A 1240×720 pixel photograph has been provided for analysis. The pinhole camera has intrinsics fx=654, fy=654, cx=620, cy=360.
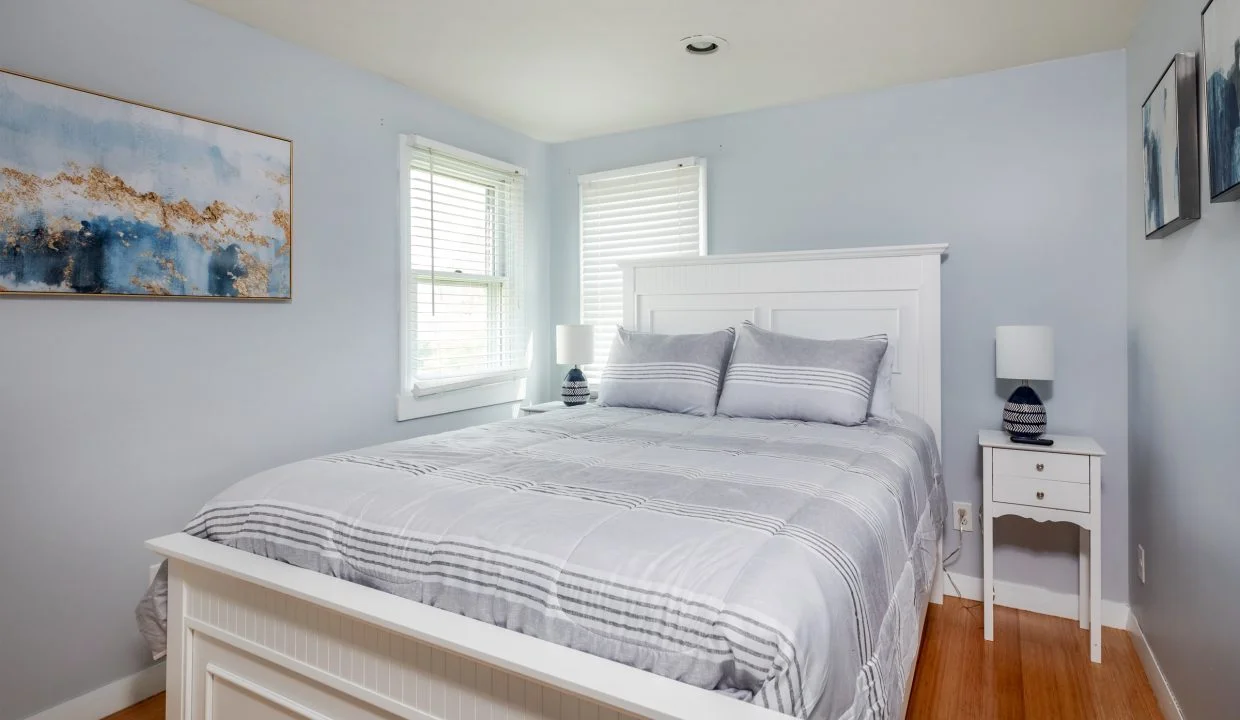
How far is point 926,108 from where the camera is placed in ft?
10.1

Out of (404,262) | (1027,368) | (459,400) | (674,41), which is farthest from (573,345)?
(1027,368)

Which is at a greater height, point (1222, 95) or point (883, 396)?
point (1222, 95)

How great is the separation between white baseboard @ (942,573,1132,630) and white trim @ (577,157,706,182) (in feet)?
8.12

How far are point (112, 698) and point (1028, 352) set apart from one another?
3.54 m

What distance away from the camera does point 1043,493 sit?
8.32 feet

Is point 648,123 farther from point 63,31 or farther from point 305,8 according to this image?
point 63,31

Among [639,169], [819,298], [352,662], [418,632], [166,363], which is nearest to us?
[418,632]

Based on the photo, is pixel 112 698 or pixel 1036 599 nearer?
pixel 112 698

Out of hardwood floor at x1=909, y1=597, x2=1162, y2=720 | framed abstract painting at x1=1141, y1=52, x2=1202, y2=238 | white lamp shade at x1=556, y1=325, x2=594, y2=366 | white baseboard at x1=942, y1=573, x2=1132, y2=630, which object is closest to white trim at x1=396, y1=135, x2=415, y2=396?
white lamp shade at x1=556, y1=325, x2=594, y2=366

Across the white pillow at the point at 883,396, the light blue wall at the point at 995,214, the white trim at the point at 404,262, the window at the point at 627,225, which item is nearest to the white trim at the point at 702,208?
the window at the point at 627,225

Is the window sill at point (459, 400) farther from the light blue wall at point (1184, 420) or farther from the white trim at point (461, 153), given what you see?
the light blue wall at point (1184, 420)

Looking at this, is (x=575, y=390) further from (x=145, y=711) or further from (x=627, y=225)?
(x=145, y=711)

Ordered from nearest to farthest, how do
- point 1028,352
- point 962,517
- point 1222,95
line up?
point 1222,95, point 1028,352, point 962,517

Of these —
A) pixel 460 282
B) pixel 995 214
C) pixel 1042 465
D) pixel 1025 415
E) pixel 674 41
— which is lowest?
pixel 1042 465
